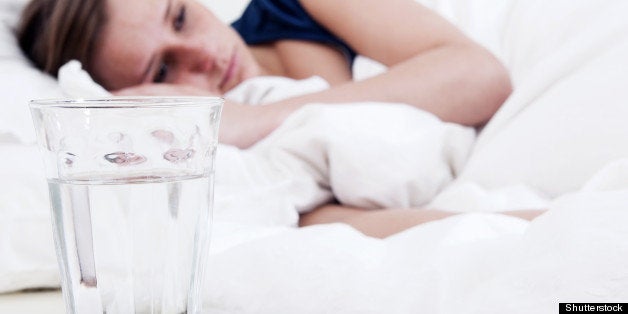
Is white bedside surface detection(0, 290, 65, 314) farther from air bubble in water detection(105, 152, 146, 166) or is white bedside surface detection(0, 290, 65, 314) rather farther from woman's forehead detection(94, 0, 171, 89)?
woman's forehead detection(94, 0, 171, 89)

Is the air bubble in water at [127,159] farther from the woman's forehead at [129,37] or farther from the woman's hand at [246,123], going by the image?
the woman's forehead at [129,37]

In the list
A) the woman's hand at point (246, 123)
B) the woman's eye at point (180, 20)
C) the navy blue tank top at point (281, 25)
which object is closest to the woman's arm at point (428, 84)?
the woman's hand at point (246, 123)

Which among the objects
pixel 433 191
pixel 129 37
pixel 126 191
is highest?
pixel 129 37

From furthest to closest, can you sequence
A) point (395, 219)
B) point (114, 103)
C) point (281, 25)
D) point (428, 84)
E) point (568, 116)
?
point (281, 25) < point (428, 84) < point (568, 116) < point (395, 219) < point (114, 103)

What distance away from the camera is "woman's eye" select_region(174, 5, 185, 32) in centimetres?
126

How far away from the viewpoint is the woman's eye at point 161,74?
124 cm

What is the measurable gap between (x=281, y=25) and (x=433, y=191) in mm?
697

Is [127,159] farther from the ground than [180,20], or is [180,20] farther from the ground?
[180,20]

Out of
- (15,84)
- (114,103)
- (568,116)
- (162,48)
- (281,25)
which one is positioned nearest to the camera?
(114,103)

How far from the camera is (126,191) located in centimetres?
40

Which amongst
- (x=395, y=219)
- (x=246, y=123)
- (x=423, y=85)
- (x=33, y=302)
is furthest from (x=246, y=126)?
(x=33, y=302)

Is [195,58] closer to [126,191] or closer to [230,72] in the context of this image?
[230,72]

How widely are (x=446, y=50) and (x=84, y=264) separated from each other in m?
0.83

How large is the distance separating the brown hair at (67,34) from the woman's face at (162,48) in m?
0.02
